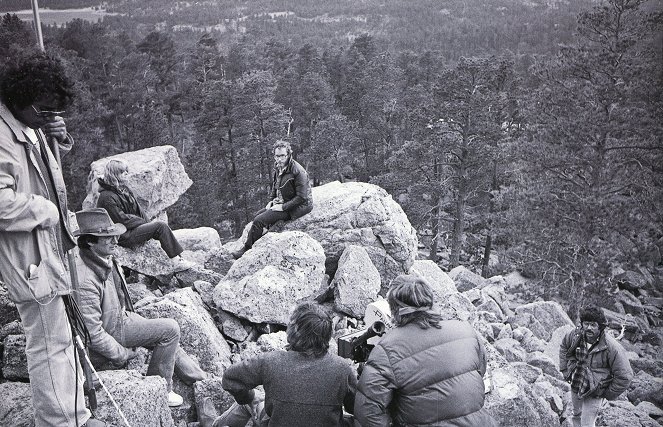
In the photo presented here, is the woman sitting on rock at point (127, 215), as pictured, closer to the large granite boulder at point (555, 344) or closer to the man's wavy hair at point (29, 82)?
the man's wavy hair at point (29, 82)

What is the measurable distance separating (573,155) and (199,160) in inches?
743

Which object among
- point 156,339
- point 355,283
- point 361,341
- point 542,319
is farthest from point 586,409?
point 542,319

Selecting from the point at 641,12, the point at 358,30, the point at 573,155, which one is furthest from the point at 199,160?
the point at 358,30

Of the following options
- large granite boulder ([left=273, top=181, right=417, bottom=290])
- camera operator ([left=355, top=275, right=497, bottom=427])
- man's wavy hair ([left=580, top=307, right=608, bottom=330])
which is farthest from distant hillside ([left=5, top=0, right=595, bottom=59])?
camera operator ([left=355, top=275, right=497, bottom=427])

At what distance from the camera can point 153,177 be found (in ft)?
33.5

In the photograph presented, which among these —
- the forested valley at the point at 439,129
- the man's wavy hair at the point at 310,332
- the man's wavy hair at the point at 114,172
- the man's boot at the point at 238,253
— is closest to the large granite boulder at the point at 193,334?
the man's wavy hair at the point at 114,172

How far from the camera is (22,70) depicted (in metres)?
3.20

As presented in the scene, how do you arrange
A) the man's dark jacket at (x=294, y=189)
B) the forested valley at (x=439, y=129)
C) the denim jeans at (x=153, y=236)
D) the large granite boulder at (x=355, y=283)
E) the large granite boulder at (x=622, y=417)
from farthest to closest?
the forested valley at (x=439, y=129), the man's dark jacket at (x=294, y=189), the large granite boulder at (x=622, y=417), the large granite boulder at (x=355, y=283), the denim jeans at (x=153, y=236)

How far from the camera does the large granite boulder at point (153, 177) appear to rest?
32.5ft

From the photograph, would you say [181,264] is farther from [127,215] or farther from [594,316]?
[594,316]

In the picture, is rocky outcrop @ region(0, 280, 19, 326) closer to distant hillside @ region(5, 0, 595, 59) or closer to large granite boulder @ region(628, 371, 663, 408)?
large granite boulder @ region(628, 371, 663, 408)

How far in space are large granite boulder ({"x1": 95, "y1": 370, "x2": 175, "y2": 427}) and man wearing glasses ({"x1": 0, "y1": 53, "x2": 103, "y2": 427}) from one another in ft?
1.42

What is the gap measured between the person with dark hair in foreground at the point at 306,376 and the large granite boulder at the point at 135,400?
1069 mm

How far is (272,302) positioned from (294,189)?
90.5 inches
